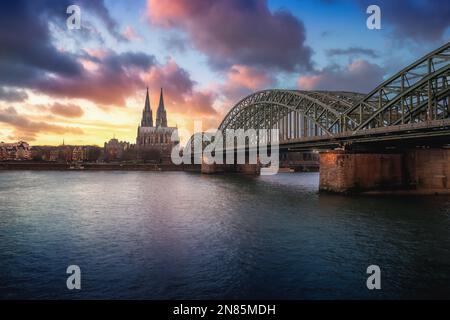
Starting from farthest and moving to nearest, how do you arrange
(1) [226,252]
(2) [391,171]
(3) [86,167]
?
(3) [86,167]
(2) [391,171]
(1) [226,252]

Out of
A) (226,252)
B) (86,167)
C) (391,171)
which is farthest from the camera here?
(86,167)

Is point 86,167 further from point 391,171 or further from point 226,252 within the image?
point 226,252

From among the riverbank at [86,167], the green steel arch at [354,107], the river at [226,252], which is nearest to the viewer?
the river at [226,252]

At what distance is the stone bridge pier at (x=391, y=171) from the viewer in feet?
136

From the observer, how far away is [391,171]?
4212cm

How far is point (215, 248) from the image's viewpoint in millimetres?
18000

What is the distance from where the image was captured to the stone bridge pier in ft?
136

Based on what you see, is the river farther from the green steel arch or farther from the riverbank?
the riverbank

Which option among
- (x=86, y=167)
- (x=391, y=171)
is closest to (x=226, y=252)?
(x=391, y=171)

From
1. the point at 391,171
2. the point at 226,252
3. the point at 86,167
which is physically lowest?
the point at 226,252

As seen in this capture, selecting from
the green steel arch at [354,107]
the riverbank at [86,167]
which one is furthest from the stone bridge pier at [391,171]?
the riverbank at [86,167]

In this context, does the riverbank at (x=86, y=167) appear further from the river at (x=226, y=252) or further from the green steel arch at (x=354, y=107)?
the river at (x=226, y=252)

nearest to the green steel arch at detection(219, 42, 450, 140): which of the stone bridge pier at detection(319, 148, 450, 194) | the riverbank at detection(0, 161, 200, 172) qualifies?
the stone bridge pier at detection(319, 148, 450, 194)
